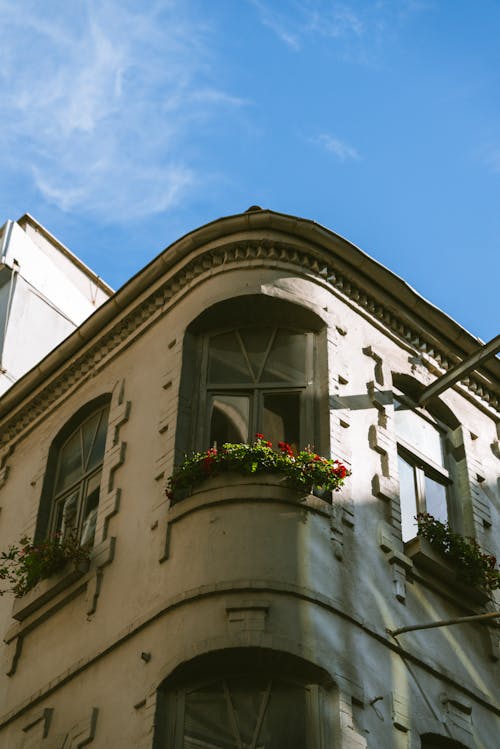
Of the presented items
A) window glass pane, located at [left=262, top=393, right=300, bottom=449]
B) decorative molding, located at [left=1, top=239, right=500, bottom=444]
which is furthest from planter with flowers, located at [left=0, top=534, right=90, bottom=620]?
decorative molding, located at [left=1, top=239, right=500, bottom=444]

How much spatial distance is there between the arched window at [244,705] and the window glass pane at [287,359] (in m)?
4.06

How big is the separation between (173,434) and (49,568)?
2.10m

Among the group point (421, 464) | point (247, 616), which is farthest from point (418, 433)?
point (247, 616)

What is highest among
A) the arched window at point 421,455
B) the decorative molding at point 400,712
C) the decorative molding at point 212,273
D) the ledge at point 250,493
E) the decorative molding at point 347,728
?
the decorative molding at point 212,273

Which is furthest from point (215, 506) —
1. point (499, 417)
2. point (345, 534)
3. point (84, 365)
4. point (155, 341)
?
point (499, 417)

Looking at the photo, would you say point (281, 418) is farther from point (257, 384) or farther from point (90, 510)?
point (90, 510)

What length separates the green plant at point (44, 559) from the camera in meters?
15.1

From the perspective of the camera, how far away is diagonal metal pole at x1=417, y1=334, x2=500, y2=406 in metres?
16.4

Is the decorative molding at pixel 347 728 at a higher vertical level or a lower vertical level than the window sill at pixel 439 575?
lower

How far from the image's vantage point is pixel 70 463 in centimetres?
1750

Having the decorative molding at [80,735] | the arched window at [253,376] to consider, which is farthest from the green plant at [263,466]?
the decorative molding at [80,735]

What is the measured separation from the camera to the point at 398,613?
14.0 m

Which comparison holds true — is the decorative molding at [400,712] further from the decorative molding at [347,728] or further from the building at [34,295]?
the building at [34,295]

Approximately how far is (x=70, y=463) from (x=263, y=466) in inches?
169
